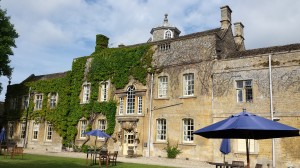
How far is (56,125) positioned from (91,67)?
7126mm

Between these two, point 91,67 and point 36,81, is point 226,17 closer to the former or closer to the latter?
point 91,67

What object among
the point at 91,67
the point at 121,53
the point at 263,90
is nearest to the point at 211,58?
the point at 263,90

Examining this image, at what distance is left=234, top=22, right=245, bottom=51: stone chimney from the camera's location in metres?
27.0

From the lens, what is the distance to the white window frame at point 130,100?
25.7 meters

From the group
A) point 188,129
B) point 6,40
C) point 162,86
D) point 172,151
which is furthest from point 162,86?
point 6,40

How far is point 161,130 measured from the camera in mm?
23656

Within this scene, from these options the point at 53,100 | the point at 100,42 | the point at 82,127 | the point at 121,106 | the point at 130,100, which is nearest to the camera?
the point at 130,100

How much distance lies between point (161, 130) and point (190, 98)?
12.0ft

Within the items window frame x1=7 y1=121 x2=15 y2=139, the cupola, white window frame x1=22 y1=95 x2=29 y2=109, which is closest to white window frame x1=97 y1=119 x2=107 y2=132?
white window frame x1=22 y1=95 x2=29 y2=109

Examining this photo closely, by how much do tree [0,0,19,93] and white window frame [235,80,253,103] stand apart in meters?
19.3

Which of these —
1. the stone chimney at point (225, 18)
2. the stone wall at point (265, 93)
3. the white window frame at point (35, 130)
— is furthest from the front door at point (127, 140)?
the white window frame at point (35, 130)

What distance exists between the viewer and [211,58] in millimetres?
22141

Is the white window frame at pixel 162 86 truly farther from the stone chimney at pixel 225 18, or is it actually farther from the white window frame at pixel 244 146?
the white window frame at pixel 244 146

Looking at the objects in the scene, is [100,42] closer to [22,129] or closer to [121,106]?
[121,106]
